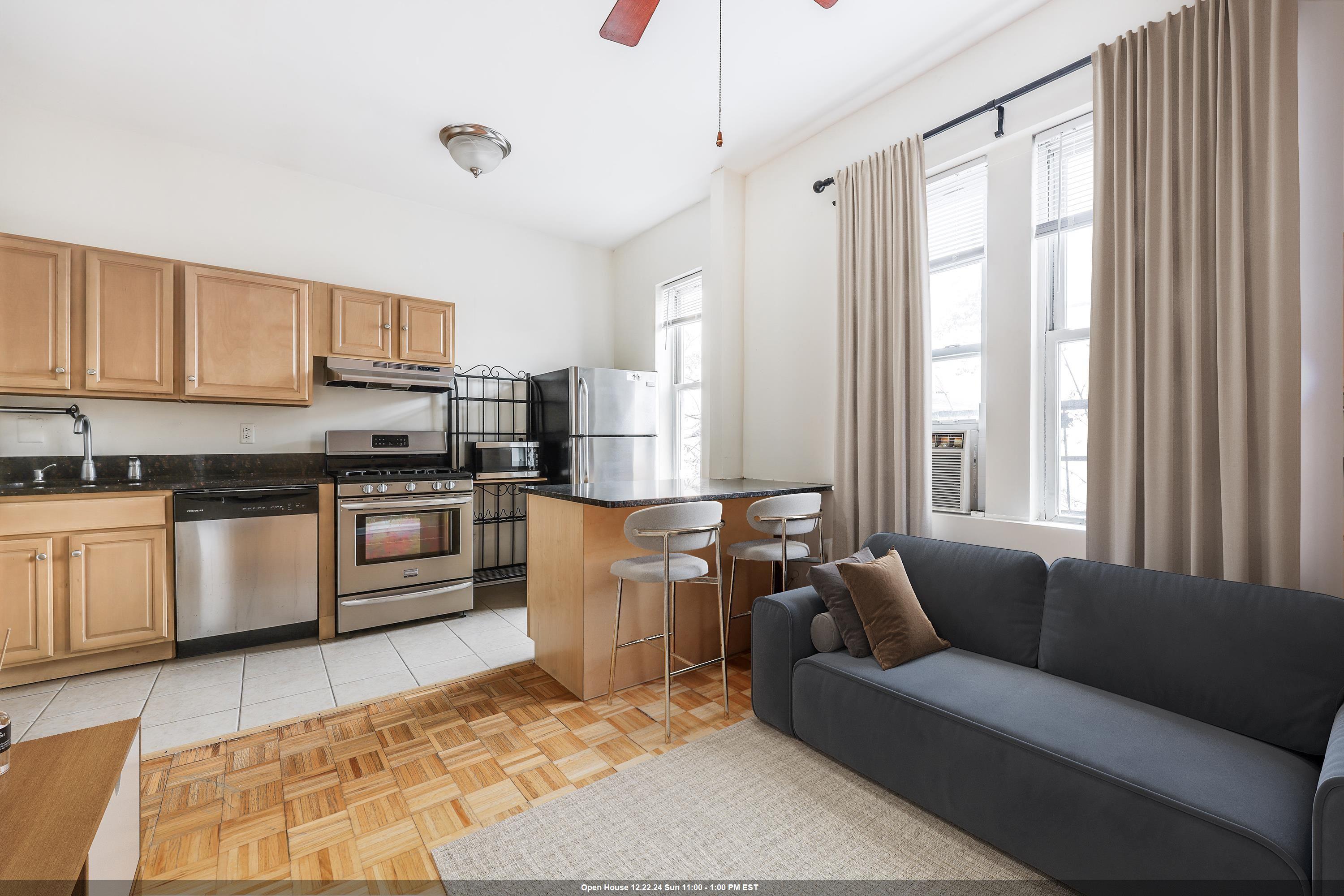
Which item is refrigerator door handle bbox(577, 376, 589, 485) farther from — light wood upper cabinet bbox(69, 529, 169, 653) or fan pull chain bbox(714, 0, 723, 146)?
light wood upper cabinet bbox(69, 529, 169, 653)

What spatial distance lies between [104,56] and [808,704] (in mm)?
4267

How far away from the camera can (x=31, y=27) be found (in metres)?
2.52

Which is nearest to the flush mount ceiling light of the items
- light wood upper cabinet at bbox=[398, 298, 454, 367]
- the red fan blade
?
light wood upper cabinet at bbox=[398, 298, 454, 367]

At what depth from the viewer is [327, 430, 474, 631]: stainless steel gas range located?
3.44m

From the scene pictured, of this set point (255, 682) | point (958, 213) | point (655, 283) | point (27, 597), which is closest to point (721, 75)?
point (958, 213)

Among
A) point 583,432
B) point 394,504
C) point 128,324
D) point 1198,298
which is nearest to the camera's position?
point 1198,298

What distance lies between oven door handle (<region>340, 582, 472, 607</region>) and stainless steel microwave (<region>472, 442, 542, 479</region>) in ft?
2.57

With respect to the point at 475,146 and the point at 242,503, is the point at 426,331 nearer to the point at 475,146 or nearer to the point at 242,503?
the point at 475,146

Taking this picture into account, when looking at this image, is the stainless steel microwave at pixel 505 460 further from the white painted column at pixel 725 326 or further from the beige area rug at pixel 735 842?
the beige area rug at pixel 735 842

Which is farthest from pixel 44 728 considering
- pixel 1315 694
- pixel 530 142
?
pixel 1315 694

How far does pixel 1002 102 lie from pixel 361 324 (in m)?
3.83

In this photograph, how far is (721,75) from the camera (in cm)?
289

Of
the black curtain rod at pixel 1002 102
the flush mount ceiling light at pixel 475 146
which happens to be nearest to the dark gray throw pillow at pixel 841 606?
the black curtain rod at pixel 1002 102

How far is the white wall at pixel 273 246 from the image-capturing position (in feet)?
10.6
